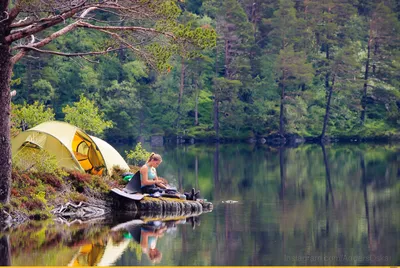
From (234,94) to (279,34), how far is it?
19.1ft

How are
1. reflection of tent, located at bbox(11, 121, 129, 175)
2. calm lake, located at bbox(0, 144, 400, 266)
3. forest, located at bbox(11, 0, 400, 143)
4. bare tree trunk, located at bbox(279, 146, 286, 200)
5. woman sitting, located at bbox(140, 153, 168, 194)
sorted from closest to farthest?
calm lake, located at bbox(0, 144, 400, 266)
woman sitting, located at bbox(140, 153, 168, 194)
reflection of tent, located at bbox(11, 121, 129, 175)
bare tree trunk, located at bbox(279, 146, 286, 200)
forest, located at bbox(11, 0, 400, 143)

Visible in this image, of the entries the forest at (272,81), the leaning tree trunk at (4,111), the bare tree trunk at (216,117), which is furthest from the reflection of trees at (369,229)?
the bare tree trunk at (216,117)

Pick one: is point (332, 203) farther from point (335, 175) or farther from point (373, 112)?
point (373, 112)

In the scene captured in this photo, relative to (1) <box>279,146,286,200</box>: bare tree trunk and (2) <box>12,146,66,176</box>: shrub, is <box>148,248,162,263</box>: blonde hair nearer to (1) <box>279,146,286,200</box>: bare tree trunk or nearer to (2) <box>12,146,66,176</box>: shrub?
(2) <box>12,146,66,176</box>: shrub

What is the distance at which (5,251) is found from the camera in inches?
574

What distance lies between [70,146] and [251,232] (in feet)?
21.1

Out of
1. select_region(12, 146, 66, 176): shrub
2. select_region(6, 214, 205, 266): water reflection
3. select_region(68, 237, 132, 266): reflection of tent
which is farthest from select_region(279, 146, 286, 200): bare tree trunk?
select_region(68, 237, 132, 266): reflection of tent

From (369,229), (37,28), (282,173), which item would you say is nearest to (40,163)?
(37,28)

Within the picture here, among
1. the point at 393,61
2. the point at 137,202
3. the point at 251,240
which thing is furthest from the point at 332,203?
the point at 393,61

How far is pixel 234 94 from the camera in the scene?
66750mm

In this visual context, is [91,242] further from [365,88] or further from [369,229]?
[365,88]

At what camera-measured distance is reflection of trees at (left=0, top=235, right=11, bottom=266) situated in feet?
44.2

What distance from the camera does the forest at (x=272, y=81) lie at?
65.4 m

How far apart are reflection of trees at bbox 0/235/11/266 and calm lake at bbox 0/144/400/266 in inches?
0.7
